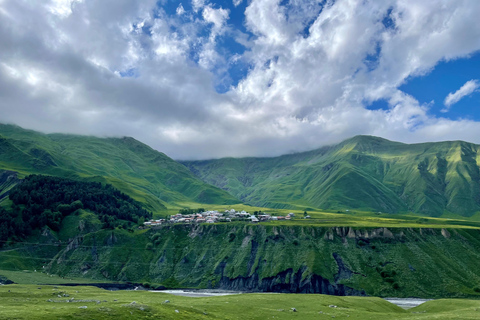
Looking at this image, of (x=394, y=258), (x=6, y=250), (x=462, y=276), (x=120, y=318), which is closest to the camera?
(x=120, y=318)

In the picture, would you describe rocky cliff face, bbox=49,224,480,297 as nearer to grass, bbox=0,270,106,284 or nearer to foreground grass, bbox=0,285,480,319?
grass, bbox=0,270,106,284

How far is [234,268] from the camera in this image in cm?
18162

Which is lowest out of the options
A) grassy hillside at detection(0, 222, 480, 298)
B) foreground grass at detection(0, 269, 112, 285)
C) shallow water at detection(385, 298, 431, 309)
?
foreground grass at detection(0, 269, 112, 285)

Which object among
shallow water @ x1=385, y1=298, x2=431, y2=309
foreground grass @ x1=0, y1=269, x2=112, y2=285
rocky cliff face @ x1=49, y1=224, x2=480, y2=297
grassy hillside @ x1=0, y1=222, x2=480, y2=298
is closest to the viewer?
shallow water @ x1=385, y1=298, x2=431, y2=309

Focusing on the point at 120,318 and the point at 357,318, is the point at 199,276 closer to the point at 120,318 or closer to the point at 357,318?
the point at 357,318

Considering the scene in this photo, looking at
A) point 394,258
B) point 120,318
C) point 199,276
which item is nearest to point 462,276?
point 394,258

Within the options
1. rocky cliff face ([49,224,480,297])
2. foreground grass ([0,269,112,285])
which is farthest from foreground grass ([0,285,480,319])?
foreground grass ([0,269,112,285])

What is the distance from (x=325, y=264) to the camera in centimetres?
17038

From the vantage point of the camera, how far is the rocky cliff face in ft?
510

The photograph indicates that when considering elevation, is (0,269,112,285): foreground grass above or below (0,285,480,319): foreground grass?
below

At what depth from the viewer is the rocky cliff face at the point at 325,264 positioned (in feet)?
510

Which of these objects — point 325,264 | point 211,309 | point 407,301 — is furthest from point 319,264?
point 211,309

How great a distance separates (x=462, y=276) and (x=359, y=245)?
48949 mm

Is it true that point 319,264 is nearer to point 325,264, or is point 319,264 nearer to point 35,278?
point 325,264
